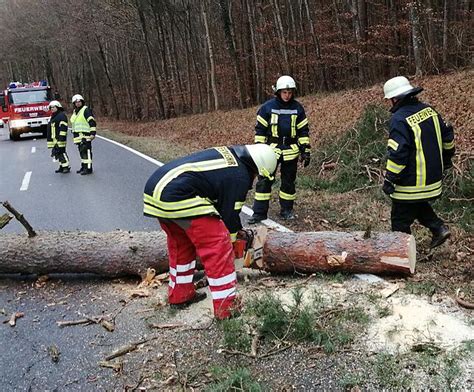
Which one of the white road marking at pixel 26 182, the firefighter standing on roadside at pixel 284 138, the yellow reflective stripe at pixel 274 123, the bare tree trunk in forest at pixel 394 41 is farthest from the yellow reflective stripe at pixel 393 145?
the bare tree trunk in forest at pixel 394 41

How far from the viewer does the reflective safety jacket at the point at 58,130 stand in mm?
12133

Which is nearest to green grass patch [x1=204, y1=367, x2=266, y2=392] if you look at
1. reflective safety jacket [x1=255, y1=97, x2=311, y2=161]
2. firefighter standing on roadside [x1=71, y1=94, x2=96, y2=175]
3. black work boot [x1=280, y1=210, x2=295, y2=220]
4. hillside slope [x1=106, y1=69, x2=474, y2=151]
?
black work boot [x1=280, y1=210, x2=295, y2=220]

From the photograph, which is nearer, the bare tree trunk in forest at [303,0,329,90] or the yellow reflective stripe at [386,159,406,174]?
the yellow reflective stripe at [386,159,406,174]

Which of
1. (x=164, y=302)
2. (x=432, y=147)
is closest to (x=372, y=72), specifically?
(x=432, y=147)

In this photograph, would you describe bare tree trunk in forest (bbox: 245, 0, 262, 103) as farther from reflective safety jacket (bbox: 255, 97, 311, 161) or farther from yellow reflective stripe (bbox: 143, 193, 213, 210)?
yellow reflective stripe (bbox: 143, 193, 213, 210)

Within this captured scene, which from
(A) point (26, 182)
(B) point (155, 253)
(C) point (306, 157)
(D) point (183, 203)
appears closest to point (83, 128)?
(A) point (26, 182)

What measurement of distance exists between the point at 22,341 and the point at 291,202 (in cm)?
397

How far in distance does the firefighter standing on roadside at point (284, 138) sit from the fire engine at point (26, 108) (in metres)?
18.2

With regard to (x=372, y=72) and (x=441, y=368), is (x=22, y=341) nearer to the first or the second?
(x=441, y=368)

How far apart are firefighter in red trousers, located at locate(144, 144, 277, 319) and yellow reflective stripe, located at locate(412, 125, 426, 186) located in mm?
1533

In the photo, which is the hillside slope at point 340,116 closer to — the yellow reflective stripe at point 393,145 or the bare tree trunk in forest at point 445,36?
the bare tree trunk in forest at point 445,36

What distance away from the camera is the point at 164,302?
4.75 m

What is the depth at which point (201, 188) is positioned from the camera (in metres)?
4.06

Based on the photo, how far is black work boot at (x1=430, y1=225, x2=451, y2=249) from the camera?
199 inches
